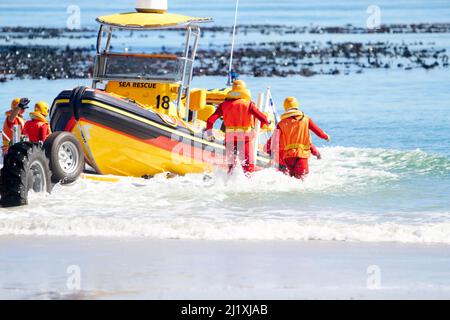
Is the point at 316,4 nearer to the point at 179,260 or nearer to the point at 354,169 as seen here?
the point at 354,169

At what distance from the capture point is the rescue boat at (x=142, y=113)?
1570cm

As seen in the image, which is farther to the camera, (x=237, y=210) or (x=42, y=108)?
(x=42, y=108)

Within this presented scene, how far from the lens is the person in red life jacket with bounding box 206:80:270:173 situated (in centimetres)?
1614

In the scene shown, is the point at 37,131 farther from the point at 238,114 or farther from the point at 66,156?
the point at 238,114

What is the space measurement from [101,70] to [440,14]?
167ft

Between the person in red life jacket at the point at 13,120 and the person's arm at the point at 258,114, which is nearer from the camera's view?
the person's arm at the point at 258,114

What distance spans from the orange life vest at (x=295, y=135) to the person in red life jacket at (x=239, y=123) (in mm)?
326

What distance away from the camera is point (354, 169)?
18359 mm

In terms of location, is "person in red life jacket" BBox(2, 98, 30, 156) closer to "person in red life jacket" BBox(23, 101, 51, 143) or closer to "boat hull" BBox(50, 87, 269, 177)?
"person in red life jacket" BBox(23, 101, 51, 143)

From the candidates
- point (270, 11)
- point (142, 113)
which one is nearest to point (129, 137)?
point (142, 113)

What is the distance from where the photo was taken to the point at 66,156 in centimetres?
1541

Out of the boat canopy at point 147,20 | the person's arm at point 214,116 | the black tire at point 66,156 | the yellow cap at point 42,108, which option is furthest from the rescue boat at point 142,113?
the black tire at point 66,156

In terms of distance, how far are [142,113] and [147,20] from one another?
141 cm

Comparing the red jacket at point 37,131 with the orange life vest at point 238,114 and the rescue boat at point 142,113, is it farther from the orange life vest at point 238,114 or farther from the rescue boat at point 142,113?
the orange life vest at point 238,114
